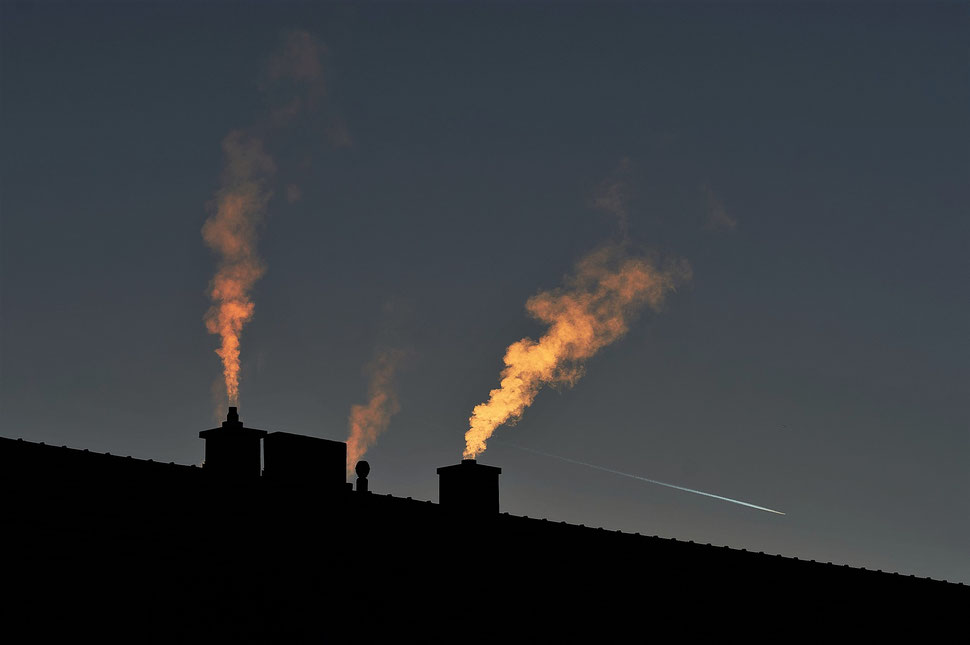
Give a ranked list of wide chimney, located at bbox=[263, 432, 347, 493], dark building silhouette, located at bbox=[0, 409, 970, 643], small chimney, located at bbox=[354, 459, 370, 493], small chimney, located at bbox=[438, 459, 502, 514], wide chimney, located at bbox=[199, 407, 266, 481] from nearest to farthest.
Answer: dark building silhouette, located at bbox=[0, 409, 970, 643], wide chimney, located at bbox=[199, 407, 266, 481], wide chimney, located at bbox=[263, 432, 347, 493], small chimney, located at bbox=[354, 459, 370, 493], small chimney, located at bbox=[438, 459, 502, 514]

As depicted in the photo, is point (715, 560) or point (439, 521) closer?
point (439, 521)

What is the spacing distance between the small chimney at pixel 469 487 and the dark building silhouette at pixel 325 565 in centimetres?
4

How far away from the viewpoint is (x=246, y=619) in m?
21.2

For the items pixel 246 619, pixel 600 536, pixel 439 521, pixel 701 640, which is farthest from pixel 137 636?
pixel 701 640

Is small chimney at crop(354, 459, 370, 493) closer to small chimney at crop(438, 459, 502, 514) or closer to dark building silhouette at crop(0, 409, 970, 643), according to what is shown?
dark building silhouette at crop(0, 409, 970, 643)

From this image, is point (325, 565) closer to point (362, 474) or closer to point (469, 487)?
point (362, 474)

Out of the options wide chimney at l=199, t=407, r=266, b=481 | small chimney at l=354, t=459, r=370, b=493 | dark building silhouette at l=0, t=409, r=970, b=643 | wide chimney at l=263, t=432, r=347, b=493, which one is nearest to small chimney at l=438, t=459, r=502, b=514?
dark building silhouette at l=0, t=409, r=970, b=643

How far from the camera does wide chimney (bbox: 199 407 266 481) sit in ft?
76.0

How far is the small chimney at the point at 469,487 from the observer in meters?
26.3

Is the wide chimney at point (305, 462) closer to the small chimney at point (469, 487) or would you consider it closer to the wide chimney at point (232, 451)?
the wide chimney at point (232, 451)

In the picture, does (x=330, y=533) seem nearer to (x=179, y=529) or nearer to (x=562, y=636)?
(x=179, y=529)

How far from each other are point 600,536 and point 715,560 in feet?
11.6

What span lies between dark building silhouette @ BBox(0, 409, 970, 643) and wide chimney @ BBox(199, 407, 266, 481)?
0.03 meters

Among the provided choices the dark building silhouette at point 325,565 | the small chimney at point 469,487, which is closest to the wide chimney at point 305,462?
the dark building silhouette at point 325,565
